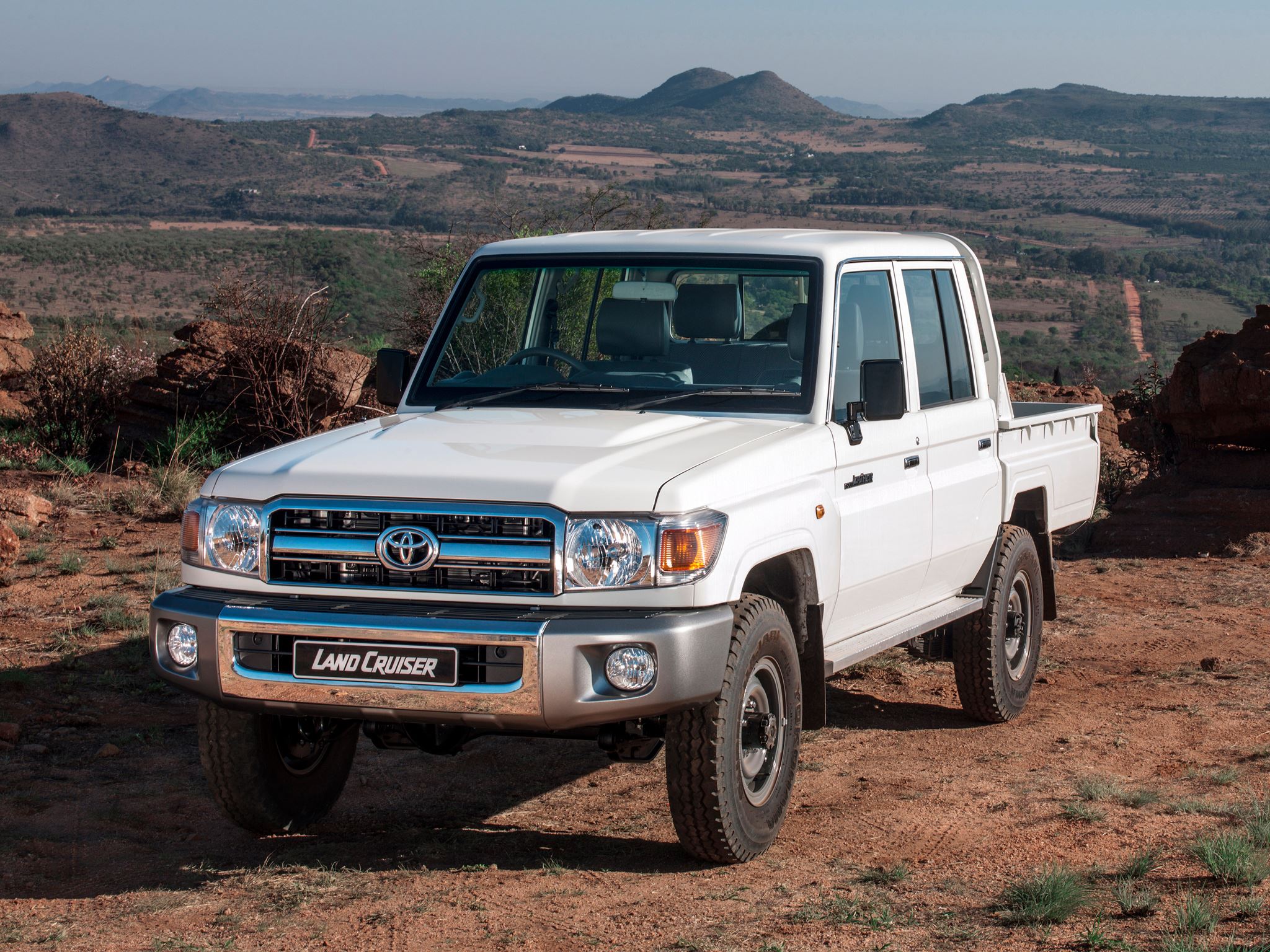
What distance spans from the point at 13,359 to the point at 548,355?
43.8 ft

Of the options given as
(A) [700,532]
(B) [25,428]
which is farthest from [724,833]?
(B) [25,428]

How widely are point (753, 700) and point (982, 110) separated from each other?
13523 cm

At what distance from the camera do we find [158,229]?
59.8 m

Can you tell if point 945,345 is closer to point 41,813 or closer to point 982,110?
point 41,813

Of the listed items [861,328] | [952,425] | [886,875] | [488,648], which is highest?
[861,328]

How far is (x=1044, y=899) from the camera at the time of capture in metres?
4.19

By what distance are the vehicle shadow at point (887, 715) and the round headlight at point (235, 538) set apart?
3.06m

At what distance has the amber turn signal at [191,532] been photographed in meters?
4.59

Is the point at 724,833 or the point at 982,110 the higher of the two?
the point at 982,110

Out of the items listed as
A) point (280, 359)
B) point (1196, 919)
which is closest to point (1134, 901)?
point (1196, 919)

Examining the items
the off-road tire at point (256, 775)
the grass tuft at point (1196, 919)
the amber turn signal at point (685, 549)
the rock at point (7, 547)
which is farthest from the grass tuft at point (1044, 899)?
the rock at point (7, 547)

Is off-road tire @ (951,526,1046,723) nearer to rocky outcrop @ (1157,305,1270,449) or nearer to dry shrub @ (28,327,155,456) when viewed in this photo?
rocky outcrop @ (1157,305,1270,449)

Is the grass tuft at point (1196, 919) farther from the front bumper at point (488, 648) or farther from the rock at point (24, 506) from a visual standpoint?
the rock at point (24, 506)

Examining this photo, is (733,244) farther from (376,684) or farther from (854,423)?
(376,684)
